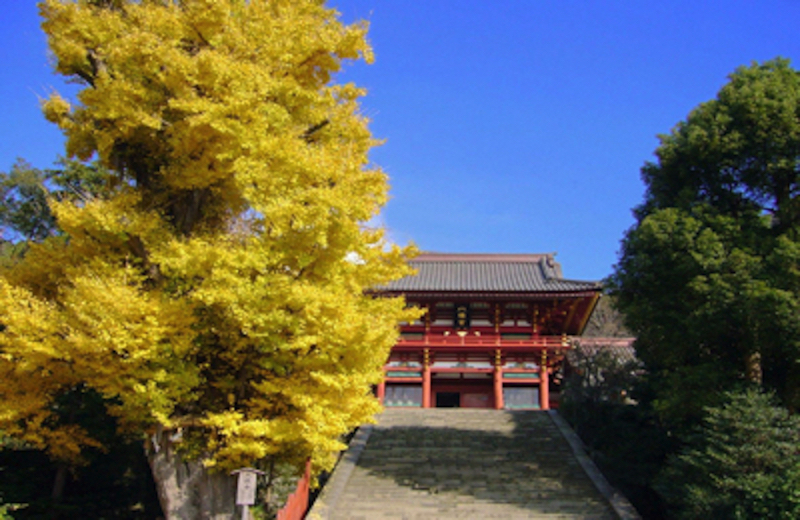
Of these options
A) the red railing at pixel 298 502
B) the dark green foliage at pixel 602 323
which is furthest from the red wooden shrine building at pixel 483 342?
the dark green foliage at pixel 602 323

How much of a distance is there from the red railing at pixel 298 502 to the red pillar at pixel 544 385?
1301 cm

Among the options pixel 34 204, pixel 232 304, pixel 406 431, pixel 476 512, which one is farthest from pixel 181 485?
pixel 34 204

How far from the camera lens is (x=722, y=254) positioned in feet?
41.7

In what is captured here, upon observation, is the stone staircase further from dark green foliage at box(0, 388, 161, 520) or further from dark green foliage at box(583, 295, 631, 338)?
dark green foliage at box(583, 295, 631, 338)

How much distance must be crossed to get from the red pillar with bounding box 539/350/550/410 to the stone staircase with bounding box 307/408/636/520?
3423mm

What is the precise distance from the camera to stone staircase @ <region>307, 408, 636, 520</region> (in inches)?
506

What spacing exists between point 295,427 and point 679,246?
8.58 m

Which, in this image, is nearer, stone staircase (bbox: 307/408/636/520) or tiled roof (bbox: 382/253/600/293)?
stone staircase (bbox: 307/408/636/520)

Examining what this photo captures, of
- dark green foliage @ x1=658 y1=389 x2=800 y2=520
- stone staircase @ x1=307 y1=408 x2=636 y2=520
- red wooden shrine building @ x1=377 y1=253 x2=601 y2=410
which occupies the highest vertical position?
red wooden shrine building @ x1=377 y1=253 x2=601 y2=410

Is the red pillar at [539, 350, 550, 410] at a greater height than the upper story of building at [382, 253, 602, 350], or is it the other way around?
the upper story of building at [382, 253, 602, 350]

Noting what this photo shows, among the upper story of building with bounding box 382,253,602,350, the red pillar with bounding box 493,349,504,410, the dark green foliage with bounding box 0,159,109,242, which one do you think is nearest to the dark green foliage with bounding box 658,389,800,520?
the red pillar with bounding box 493,349,504,410

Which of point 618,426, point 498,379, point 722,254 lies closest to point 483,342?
point 498,379

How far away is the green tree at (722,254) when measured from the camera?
1194 cm

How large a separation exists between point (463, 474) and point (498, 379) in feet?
31.8
